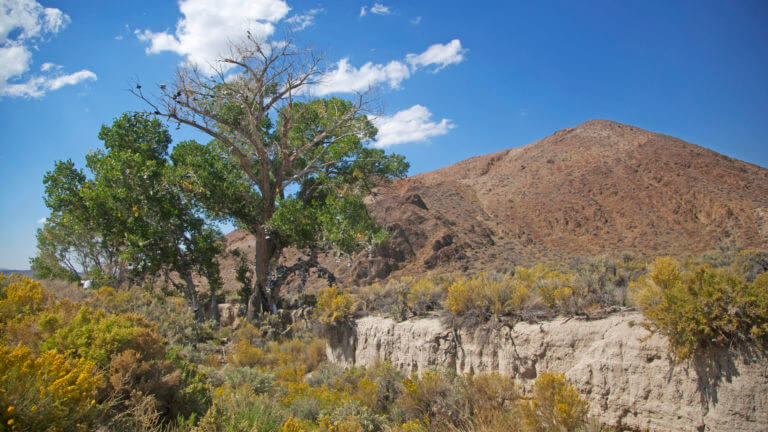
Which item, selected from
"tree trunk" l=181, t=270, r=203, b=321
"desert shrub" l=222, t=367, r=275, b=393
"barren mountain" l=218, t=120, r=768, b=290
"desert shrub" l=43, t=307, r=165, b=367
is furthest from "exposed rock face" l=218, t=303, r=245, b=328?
"barren mountain" l=218, t=120, r=768, b=290

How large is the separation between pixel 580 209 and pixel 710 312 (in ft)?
117

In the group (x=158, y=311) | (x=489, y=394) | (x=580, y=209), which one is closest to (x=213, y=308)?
(x=158, y=311)

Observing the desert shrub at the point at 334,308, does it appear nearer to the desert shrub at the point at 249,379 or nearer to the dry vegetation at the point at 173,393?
the dry vegetation at the point at 173,393

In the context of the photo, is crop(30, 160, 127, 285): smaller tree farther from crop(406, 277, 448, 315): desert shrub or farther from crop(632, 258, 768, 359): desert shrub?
crop(632, 258, 768, 359): desert shrub

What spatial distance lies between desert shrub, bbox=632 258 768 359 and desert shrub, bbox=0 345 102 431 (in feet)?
20.6

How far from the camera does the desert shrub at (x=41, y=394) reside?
9.90 feet

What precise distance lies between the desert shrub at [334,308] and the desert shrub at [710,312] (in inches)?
288

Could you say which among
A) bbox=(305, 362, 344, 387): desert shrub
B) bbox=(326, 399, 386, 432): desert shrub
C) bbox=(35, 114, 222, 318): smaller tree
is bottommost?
bbox=(305, 362, 344, 387): desert shrub

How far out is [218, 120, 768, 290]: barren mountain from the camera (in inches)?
1198

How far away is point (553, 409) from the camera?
4926 millimetres

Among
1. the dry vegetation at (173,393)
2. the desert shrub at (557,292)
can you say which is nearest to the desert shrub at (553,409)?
the dry vegetation at (173,393)

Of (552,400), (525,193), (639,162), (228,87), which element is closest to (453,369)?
(552,400)

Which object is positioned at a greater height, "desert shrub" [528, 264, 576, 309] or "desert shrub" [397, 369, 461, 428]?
"desert shrub" [528, 264, 576, 309]

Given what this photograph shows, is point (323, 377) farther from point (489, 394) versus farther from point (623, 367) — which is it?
point (623, 367)
